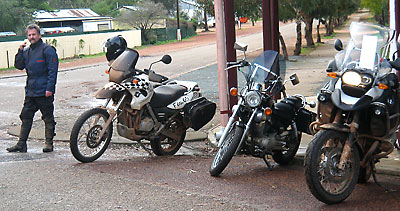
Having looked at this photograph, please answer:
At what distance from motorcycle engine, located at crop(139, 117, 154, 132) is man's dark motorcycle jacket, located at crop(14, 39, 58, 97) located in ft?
4.95

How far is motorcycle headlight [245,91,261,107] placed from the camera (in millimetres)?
7039

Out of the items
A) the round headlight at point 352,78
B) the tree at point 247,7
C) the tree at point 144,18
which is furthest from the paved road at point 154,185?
the tree at point 144,18

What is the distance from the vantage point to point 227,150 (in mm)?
6938

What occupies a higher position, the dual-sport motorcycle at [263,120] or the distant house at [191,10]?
the distant house at [191,10]

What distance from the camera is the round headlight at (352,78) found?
589 centimetres

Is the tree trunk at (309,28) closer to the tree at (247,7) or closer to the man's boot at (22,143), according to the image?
the tree at (247,7)

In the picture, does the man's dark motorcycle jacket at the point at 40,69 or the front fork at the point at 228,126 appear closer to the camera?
the front fork at the point at 228,126

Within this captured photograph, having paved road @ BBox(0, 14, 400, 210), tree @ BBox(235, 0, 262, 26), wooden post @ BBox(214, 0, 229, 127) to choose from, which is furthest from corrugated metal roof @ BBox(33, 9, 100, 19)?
paved road @ BBox(0, 14, 400, 210)

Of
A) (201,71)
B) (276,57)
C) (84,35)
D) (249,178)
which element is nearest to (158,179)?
(249,178)

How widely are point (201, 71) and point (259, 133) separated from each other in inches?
670

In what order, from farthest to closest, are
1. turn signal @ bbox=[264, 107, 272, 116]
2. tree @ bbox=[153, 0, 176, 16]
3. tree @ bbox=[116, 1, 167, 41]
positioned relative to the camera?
tree @ bbox=[153, 0, 176, 16]
tree @ bbox=[116, 1, 167, 41]
turn signal @ bbox=[264, 107, 272, 116]

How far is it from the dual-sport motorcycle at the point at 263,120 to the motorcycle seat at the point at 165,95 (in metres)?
1.23

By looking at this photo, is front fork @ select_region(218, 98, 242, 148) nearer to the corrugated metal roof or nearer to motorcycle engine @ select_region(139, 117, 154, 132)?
motorcycle engine @ select_region(139, 117, 154, 132)

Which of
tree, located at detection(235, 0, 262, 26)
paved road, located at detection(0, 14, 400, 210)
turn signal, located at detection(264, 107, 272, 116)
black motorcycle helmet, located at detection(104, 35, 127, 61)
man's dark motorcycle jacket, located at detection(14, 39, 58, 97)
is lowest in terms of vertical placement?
paved road, located at detection(0, 14, 400, 210)
